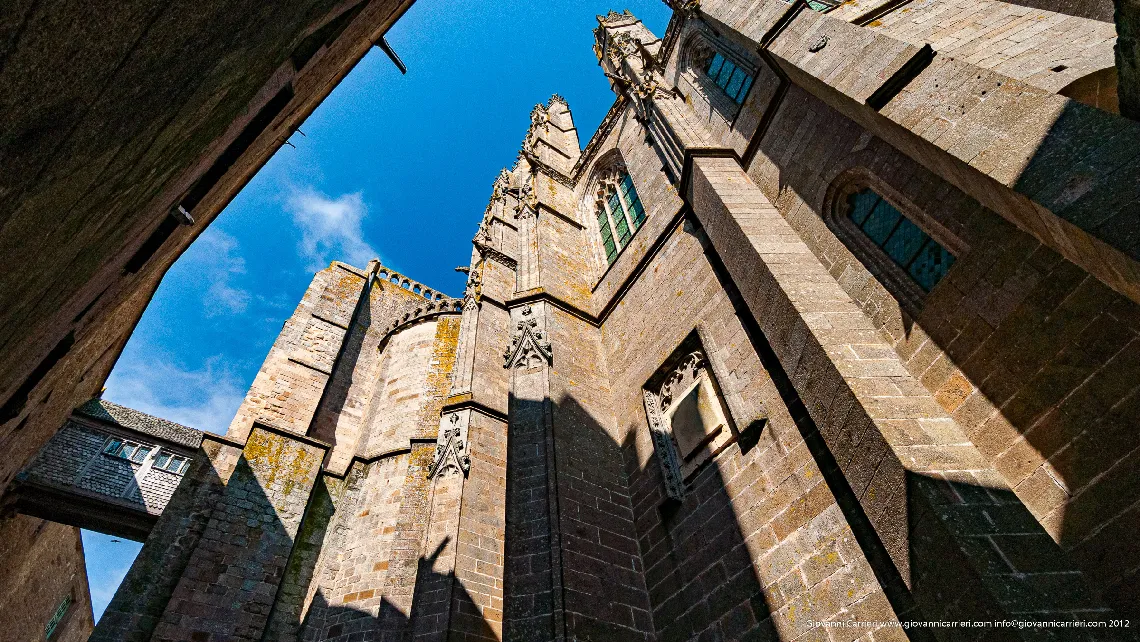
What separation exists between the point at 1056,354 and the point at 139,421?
15679mm

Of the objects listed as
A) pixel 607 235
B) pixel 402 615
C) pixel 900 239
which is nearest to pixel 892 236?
pixel 900 239

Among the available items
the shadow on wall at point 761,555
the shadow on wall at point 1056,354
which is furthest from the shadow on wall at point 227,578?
the shadow on wall at point 1056,354

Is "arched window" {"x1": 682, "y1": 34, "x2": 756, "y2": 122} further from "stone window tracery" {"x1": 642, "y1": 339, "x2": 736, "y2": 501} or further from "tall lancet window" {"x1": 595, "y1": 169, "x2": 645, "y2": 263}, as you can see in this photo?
"stone window tracery" {"x1": 642, "y1": 339, "x2": 736, "y2": 501}

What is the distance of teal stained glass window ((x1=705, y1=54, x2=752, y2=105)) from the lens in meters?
9.33

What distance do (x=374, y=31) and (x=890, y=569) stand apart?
716 cm

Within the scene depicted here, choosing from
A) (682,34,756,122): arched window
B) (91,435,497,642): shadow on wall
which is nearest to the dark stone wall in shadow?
(91,435,497,642): shadow on wall

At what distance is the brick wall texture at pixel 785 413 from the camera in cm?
289

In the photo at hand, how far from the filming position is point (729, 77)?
10250 millimetres

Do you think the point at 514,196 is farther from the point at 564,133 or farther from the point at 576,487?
the point at 576,487

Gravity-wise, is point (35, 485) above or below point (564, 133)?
below

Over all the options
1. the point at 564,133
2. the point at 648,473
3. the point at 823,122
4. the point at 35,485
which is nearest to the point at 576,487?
the point at 648,473

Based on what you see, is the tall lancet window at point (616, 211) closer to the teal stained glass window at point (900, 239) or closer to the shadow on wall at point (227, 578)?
the teal stained glass window at point (900, 239)

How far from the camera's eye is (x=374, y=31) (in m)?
5.80

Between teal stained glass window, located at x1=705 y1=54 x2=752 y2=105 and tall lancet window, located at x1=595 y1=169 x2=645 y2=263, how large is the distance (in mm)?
2771
